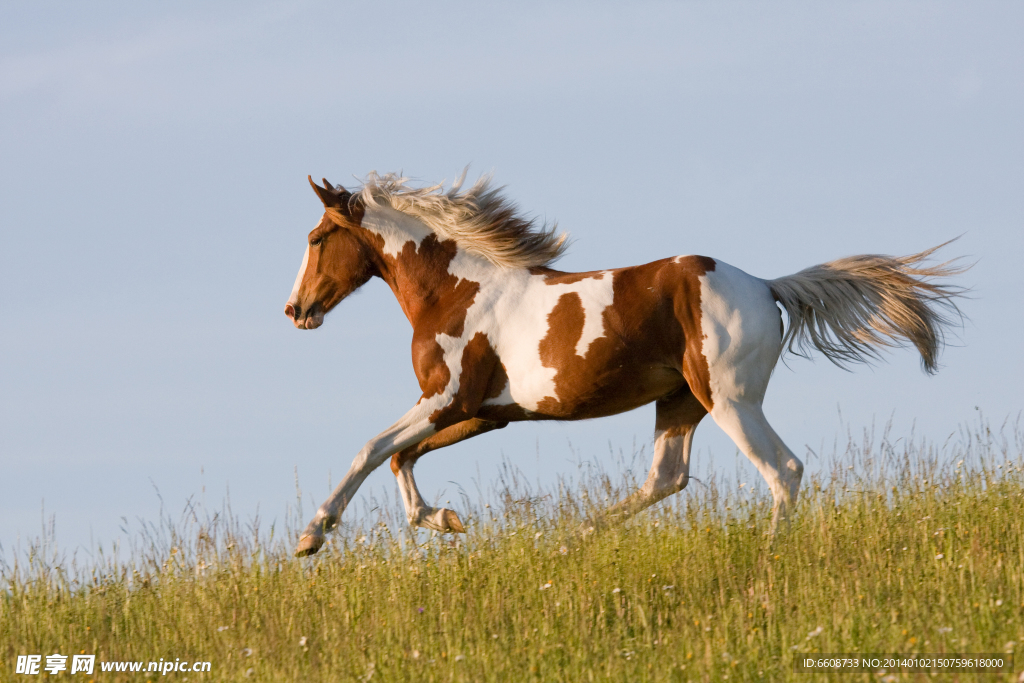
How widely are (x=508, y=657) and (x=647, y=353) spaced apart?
230 centimetres

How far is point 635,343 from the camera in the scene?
6.62 m

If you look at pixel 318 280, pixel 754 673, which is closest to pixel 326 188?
pixel 318 280

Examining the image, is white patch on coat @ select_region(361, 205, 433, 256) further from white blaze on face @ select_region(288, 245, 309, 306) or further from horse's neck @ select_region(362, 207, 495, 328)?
white blaze on face @ select_region(288, 245, 309, 306)

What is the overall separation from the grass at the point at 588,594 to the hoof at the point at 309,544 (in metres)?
0.14

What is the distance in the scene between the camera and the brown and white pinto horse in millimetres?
6578

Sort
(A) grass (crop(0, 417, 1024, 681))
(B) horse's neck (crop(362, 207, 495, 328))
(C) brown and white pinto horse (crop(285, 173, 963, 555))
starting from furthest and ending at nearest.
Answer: (B) horse's neck (crop(362, 207, 495, 328))
(C) brown and white pinto horse (crop(285, 173, 963, 555))
(A) grass (crop(0, 417, 1024, 681))

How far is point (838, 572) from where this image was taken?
5594 millimetres

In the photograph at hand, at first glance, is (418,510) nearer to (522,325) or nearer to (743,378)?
(522,325)

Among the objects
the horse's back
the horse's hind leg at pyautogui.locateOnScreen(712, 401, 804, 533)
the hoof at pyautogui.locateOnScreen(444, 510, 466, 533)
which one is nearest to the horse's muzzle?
the horse's back

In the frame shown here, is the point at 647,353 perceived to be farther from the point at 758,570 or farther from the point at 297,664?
the point at 297,664

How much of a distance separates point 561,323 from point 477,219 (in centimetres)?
112

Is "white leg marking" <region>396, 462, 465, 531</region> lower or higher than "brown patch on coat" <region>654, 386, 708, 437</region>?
lower

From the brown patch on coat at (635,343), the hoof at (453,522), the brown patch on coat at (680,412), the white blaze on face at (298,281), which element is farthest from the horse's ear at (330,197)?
the brown patch on coat at (680,412)

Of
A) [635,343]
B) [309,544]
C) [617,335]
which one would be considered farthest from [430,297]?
[309,544]
